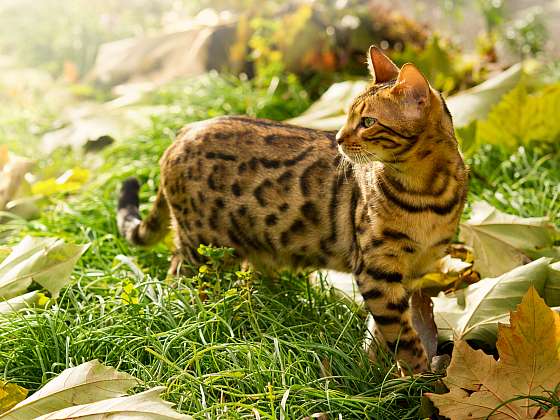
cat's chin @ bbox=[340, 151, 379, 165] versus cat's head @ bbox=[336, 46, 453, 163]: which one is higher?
cat's head @ bbox=[336, 46, 453, 163]

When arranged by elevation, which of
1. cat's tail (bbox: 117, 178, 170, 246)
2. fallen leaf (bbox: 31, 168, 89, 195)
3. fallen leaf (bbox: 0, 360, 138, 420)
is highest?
fallen leaf (bbox: 0, 360, 138, 420)

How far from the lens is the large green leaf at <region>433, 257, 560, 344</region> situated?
2717 mm

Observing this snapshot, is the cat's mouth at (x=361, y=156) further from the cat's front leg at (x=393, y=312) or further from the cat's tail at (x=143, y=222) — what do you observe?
the cat's tail at (x=143, y=222)

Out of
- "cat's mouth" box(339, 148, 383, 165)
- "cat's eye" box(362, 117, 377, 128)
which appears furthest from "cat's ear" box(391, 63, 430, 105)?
"cat's mouth" box(339, 148, 383, 165)

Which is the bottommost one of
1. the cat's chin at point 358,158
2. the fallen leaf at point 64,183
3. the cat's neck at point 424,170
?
the fallen leaf at point 64,183

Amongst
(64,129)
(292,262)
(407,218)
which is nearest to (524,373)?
(407,218)

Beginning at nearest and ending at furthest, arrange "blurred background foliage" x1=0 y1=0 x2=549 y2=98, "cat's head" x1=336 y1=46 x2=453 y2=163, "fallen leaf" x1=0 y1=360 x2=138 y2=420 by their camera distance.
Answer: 1. "fallen leaf" x1=0 y1=360 x2=138 y2=420
2. "cat's head" x1=336 y1=46 x2=453 y2=163
3. "blurred background foliage" x1=0 y1=0 x2=549 y2=98

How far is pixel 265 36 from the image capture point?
6.13 meters

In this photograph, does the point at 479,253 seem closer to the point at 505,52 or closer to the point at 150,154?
the point at 150,154

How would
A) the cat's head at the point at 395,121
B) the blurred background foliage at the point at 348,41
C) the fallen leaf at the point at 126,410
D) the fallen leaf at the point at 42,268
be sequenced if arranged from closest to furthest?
the fallen leaf at the point at 126,410 → the cat's head at the point at 395,121 → the fallen leaf at the point at 42,268 → the blurred background foliage at the point at 348,41

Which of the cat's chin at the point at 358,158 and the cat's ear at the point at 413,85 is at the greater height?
the cat's ear at the point at 413,85

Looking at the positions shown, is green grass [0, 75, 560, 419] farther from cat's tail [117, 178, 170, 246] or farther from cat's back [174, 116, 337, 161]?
cat's back [174, 116, 337, 161]

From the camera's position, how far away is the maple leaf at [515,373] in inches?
88.3

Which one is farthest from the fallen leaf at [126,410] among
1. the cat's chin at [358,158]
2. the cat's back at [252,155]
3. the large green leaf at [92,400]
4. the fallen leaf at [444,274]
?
the fallen leaf at [444,274]
